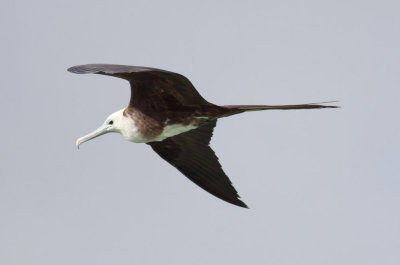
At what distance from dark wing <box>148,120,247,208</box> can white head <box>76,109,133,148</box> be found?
2.63 feet

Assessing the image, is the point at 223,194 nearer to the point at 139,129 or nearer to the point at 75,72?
the point at 139,129

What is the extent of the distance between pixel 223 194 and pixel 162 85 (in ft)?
5.81

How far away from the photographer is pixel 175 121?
30.3ft

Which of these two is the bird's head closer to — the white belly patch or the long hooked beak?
the long hooked beak

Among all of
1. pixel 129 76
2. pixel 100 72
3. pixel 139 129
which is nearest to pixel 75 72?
pixel 100 72

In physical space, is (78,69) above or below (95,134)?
above

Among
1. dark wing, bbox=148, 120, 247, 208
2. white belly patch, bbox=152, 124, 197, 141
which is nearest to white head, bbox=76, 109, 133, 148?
white belly patch, bbox=152, 124, 197, 141

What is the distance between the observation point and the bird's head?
9414mm

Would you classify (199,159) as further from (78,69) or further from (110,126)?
(78,69)

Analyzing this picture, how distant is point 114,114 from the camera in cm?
949

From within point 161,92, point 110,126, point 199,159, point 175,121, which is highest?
point 161,92

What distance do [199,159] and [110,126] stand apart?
1192mm

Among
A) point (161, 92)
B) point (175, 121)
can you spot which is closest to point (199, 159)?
point (175, 121)

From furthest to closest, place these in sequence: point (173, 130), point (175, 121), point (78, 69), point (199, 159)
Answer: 1. point (199, 159)
2. point (173, 130)
3. point (175, 121)
4. point (78, 69)
